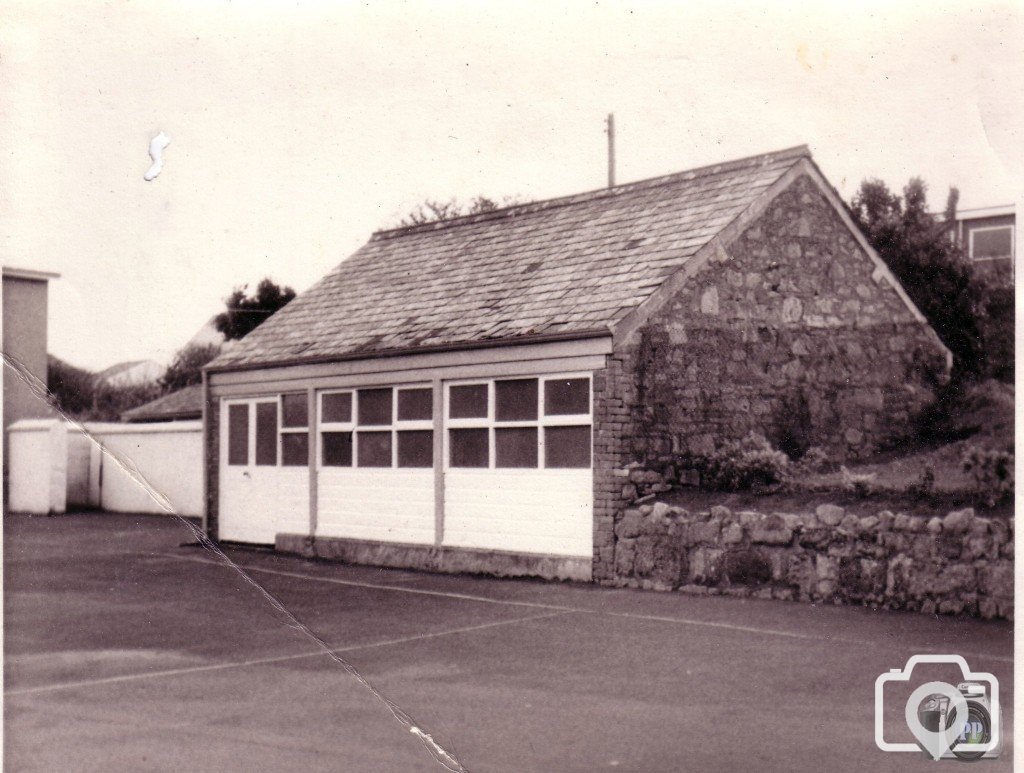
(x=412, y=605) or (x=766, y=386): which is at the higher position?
(x=766, y=386)

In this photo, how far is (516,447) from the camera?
1477 centimetres

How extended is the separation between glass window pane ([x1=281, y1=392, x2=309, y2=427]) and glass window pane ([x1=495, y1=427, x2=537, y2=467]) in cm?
383

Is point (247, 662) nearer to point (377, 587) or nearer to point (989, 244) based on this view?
point (377, 587)

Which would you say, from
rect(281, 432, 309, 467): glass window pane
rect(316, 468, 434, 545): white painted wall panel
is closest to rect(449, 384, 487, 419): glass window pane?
rect(316, 468, 434, 545): white painted wall panel

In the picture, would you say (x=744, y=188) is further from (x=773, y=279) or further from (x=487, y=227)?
(x=487, y=227)

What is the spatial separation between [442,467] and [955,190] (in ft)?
24.5

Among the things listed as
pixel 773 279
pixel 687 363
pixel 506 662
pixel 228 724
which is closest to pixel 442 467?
pixel 687 363

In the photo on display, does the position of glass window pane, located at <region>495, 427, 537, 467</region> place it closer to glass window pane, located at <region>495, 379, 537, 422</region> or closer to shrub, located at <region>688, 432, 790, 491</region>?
glass window pane, located at <region>495, 379, 537, 422</region>

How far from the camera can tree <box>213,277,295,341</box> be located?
45.6ft

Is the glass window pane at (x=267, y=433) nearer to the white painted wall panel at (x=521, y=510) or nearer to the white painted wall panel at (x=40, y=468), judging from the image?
the white painted wall panel at (x=521, y=510)

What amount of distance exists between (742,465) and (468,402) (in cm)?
366

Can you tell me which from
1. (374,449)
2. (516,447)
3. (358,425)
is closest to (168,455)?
(358,425)

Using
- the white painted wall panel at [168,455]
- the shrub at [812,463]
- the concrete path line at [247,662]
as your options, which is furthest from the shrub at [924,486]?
the white painted wall panel at [168,455]

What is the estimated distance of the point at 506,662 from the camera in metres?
9.09
